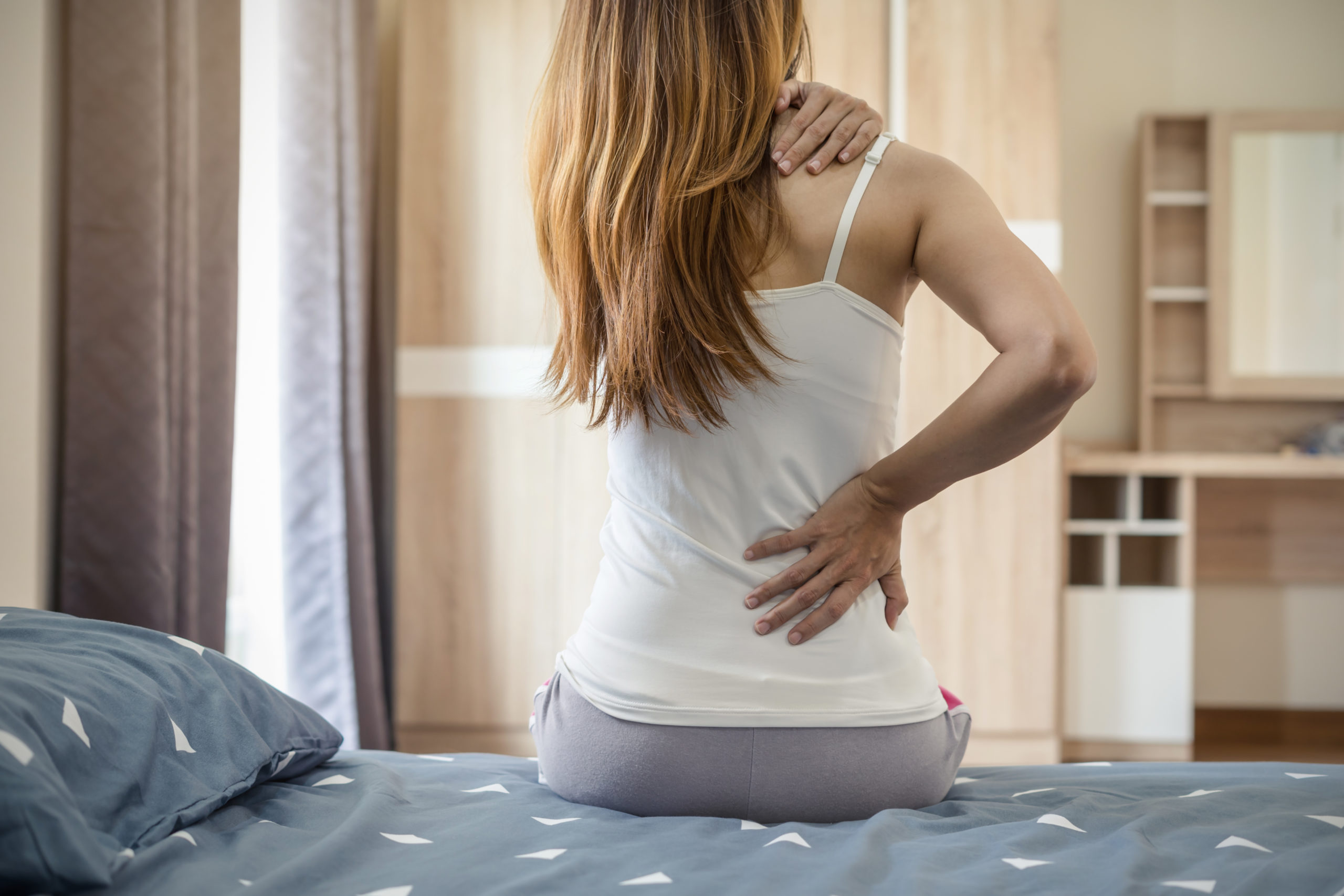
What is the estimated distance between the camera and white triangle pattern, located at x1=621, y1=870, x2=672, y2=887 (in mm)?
596

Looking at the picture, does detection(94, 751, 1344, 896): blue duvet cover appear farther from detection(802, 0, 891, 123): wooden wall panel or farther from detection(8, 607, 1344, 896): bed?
detection(802, 0, 891, 123): wooden wall panel

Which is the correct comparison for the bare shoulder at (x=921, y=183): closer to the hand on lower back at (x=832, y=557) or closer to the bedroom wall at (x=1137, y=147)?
the hand on lower back at (x=832, y=557)

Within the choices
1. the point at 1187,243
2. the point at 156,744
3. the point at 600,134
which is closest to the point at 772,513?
the point at 600,134

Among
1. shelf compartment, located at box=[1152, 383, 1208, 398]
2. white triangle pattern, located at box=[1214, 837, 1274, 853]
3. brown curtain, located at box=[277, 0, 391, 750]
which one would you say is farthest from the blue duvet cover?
shelf compartment, located at box=[1152, 383, 1208, 398]

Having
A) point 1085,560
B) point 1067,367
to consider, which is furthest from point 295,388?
point 1085,560

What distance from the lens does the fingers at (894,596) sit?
2.77 ft

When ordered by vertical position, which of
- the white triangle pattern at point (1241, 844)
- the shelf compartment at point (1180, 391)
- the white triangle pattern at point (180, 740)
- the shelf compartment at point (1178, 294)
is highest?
the shelf compartment at point (1178, 294)

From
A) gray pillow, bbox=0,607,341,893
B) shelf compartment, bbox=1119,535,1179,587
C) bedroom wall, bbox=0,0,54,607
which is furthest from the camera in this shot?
shelf compartment, bbox=1119,535,1179,587

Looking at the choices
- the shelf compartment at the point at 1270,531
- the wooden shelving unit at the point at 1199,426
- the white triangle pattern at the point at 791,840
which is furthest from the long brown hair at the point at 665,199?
the shelf compartment at the point at 1270,531

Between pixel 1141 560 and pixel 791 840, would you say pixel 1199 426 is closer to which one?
pixel 1141 560

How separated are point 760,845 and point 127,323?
1.38 m

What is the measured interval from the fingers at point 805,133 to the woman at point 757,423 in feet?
0.05

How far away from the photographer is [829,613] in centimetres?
75

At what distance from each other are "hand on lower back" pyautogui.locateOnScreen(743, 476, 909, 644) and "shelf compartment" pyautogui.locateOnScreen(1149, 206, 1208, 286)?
2474mm
